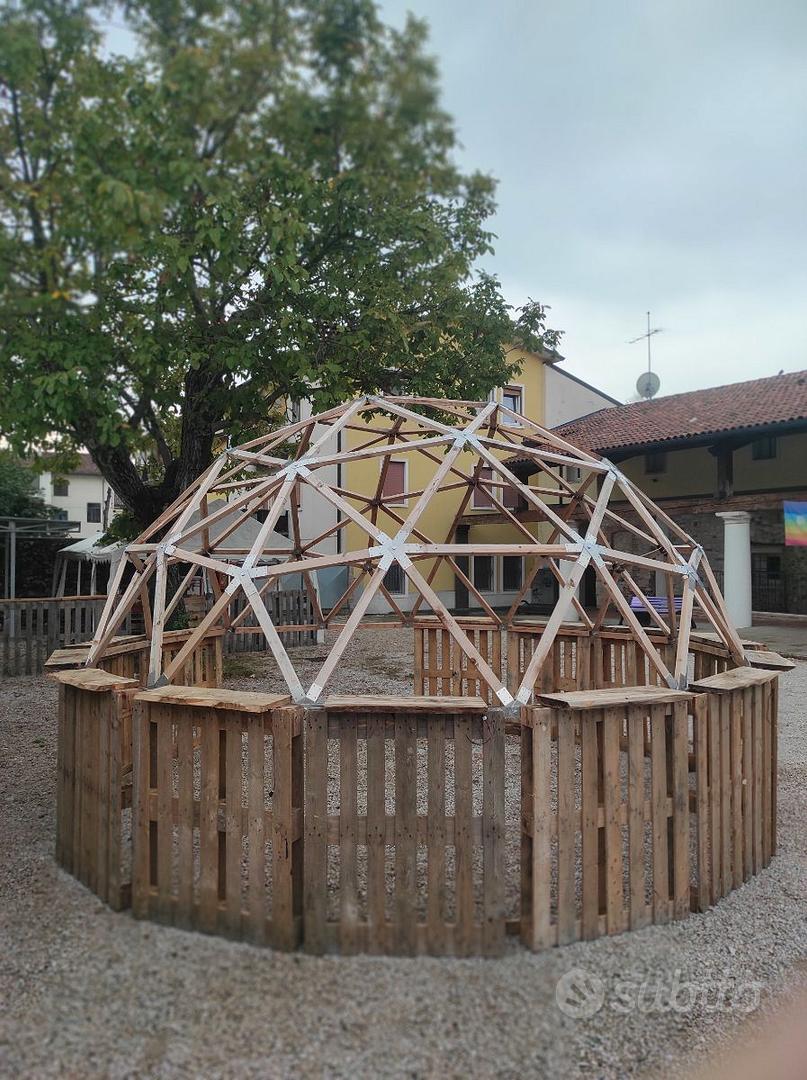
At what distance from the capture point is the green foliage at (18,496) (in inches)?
857

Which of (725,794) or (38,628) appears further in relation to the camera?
(38,628)

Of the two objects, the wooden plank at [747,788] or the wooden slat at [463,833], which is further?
the wooden plank at [747,788]

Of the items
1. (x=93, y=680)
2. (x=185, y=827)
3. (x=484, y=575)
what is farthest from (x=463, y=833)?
(x=484, y=575)

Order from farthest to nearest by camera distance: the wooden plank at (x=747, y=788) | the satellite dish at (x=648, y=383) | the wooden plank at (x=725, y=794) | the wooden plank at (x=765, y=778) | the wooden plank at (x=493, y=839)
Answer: the satellite dish at (x=648, y=383) → the wooden plank at (x=765, y=778) → the wooden plank at (x=747, y=788) → the wooden plank at (x=725, y=794) → the wooden plank at (x=493, y=839)

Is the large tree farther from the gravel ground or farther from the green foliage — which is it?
the green foliage

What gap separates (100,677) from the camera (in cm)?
372

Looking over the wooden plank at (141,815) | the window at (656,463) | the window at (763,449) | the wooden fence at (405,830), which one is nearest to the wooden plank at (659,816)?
the wooden fence at (405,830)

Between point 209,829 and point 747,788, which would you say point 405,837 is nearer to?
A: point 209,829

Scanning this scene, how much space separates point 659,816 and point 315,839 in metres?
1.62

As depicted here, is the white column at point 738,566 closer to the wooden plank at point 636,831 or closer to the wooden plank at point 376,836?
the wooden plank at point 636,831

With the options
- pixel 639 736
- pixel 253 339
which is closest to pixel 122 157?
pixel 253 339

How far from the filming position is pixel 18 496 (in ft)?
73.4

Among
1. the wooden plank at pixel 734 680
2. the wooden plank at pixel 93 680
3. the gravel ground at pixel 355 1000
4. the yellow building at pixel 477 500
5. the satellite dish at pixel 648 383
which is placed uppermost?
the satellite dish at pixel 648 383

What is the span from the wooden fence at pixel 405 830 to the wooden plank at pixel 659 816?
823 mm
